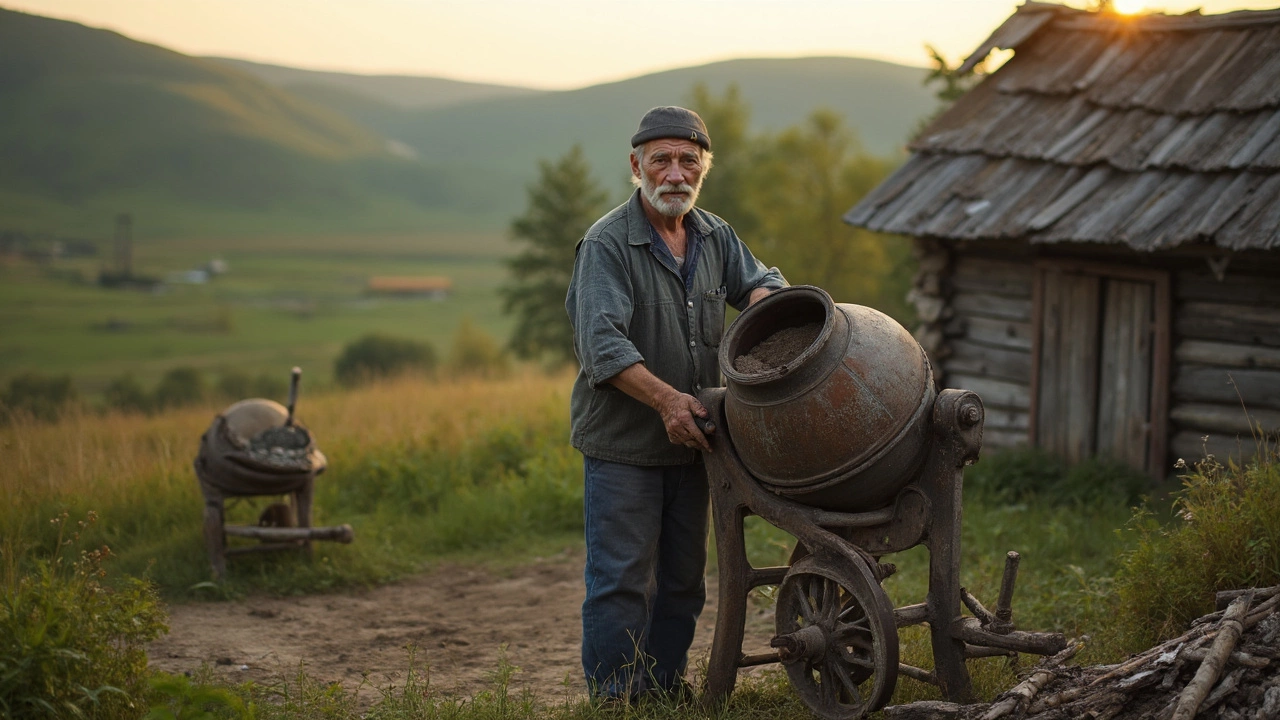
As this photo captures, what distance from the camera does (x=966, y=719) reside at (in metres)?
3.38

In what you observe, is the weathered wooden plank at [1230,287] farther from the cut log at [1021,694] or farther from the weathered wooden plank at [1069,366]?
the cut log at [1021,694]

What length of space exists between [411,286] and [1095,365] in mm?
86757

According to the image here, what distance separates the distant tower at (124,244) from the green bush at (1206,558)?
269 feet

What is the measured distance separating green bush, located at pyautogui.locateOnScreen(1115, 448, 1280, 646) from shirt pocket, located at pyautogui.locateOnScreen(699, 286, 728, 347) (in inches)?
81.0

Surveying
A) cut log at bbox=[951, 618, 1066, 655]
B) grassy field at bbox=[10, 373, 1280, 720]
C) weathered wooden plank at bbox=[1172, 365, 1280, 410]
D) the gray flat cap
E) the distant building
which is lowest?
the distant building

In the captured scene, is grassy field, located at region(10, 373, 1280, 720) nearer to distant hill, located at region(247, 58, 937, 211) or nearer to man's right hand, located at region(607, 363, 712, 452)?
man's right hand, located at region(607, 363, 712, 452)

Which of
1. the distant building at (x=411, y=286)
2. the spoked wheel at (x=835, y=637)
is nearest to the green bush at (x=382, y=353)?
the spoked wheel at (x=835, y=637)

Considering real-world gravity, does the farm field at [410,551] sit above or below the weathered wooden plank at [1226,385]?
below

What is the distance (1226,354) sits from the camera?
750cm

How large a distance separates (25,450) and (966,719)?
21.3 feet

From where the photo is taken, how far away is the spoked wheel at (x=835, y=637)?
3.47 metres

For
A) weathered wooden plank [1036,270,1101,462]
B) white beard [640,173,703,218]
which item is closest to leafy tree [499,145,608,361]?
weathered wooden plank [1036,270,1101,462]

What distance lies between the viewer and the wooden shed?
725 centimetres

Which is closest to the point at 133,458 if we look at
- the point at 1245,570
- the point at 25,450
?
the point at 25,450
